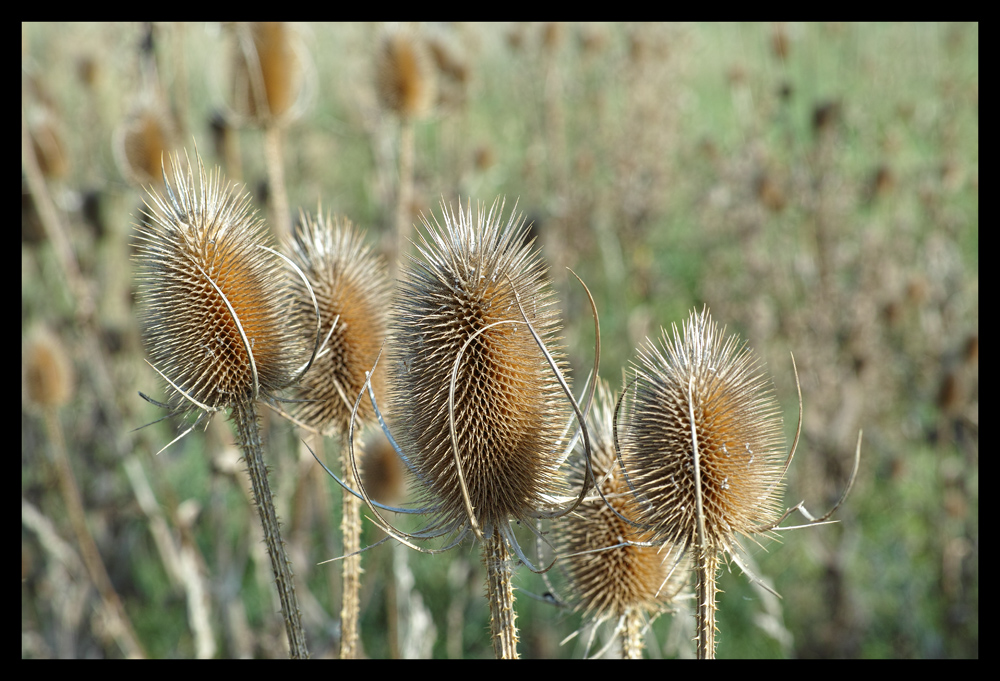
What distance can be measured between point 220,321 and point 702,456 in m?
1.11

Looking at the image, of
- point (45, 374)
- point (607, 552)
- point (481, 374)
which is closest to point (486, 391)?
point (481, 374)

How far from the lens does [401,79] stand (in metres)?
3.91

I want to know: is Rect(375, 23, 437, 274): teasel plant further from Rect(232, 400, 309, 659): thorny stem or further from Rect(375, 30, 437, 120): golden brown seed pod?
Rect(232, 400, 309, 659): thorny stem

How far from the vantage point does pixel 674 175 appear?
7754mm

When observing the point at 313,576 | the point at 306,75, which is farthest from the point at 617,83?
the point at 313,576

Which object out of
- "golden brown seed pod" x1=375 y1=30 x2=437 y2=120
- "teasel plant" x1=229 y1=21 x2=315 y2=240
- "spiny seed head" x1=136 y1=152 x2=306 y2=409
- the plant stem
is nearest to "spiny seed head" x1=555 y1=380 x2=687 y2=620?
"spiny seed head" x1=136 y1=152 x2=306 y2=409

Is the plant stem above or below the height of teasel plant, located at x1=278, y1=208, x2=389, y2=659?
above

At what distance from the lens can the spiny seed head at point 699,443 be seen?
1.59 m

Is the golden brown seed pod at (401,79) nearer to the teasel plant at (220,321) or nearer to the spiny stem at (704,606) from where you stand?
the teasel plant at (220,321)

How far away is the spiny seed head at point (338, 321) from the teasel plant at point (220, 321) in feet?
0.66

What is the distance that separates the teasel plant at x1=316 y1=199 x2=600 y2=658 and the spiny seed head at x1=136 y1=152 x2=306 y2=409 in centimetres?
30

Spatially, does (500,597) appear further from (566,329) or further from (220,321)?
(566,329)

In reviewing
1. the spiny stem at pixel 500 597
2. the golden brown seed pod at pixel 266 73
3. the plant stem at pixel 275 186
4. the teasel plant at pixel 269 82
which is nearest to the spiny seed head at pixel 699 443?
the spiny stem at pixel 500 597

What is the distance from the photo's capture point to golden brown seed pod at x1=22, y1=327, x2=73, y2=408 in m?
3.65
